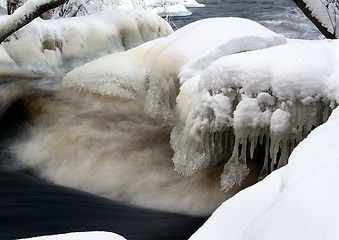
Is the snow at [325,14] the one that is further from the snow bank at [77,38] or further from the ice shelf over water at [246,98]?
the snow bank at [77,38]

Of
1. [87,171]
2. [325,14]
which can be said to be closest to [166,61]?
[87,171]

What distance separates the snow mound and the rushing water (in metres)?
0.35

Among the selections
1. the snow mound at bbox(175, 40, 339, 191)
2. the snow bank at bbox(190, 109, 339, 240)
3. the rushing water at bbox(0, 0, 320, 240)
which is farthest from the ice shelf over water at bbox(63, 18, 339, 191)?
the snow bank at bbox(190, 109, 339, 240)

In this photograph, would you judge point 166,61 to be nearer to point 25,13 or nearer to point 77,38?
point 25,13

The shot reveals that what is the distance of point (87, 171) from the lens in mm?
5301

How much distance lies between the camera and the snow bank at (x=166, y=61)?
5.39m

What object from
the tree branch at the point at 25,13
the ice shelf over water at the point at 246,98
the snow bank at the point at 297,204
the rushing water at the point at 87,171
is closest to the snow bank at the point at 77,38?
the rushing water at the point at 87,171

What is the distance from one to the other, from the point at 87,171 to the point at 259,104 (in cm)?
205

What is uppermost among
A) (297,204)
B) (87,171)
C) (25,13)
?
(297,204)

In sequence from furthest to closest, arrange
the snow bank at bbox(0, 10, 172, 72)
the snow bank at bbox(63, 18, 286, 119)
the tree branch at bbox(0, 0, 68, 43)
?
1. the snow bank at bbox(0, 10, 172, 72)
2. the tree branch at bbox(0, 0, 68, 43)
3. the snow bank at bbox(63, 18, 286, 119)

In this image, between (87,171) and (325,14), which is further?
(87,171)

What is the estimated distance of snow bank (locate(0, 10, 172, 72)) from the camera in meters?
7.68

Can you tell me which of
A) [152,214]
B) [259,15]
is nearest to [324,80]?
[152,214]

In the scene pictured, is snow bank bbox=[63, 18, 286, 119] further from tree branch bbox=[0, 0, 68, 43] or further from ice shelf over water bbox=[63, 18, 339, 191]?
tree branch bbox=[0, 0, 68, 43]
